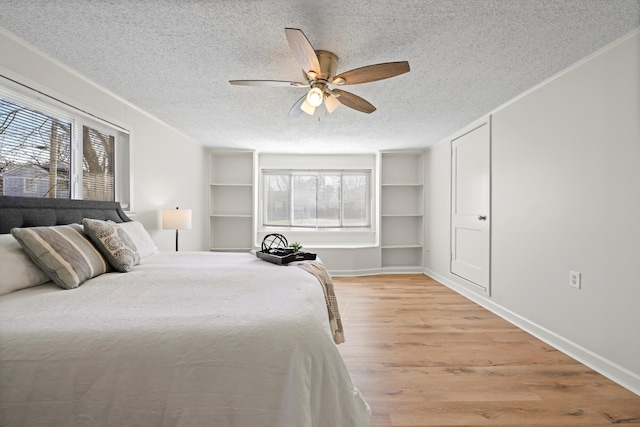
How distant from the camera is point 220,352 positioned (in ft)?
3.17

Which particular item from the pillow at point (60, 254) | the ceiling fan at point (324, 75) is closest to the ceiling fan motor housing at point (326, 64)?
the ceiling fan at point (324, 75)

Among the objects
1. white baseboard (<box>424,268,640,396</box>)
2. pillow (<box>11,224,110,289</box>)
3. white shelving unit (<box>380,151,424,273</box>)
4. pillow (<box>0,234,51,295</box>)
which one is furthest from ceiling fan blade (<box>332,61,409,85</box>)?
white shelving unit (<box>380,151,424,273</box>)

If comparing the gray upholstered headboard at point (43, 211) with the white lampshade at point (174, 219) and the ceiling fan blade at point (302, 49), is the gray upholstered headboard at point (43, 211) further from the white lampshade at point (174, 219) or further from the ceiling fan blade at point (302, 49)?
the ceiling fan blade at point (302, 49)

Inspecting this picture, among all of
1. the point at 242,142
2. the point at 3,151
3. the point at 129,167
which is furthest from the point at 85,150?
the point at 242,142

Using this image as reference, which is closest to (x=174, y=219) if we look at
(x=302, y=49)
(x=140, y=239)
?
(x=140, y=239)

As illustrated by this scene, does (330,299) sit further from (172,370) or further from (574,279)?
(574,279)

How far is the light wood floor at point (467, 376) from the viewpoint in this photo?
65.7 inches

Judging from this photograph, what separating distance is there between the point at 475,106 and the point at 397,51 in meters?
1.61

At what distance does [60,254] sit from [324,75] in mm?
1959

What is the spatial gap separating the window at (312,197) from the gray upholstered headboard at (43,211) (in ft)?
11.3

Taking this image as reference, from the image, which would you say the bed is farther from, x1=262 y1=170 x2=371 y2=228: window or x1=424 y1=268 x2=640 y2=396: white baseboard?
x1=262 y1=170 x2=371 y2=228: window

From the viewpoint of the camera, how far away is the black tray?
2214 mm

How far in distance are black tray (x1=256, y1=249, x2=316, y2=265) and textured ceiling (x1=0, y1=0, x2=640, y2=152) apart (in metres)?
1.50

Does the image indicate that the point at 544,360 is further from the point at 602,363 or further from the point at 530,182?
the point at 530,182
